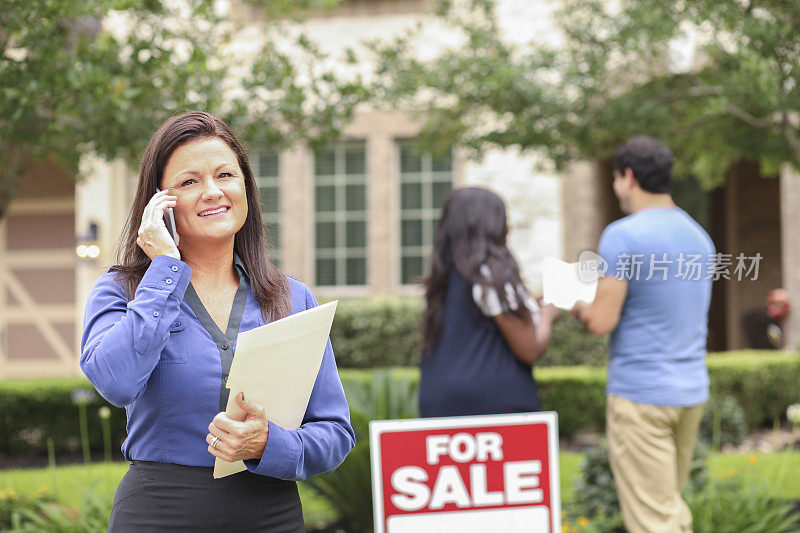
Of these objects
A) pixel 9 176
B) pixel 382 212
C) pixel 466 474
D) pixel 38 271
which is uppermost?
pixel 382 212

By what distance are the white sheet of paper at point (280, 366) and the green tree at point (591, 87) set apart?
4.21 metres

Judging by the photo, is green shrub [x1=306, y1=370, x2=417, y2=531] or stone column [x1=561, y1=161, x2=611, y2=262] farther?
stone column [x1=561, y1=161, x2=611, y2=262]

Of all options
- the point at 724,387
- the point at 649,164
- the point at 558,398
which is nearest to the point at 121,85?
the point at 649,164

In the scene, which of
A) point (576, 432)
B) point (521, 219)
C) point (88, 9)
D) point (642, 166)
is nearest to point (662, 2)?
point (642, 166)

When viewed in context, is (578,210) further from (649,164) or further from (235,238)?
(235,238)

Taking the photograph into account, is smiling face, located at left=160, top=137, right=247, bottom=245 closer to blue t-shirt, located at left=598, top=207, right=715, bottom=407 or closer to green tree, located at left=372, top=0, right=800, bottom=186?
blue t-shirt, located at left=598, top=207, right=715, bottom=407

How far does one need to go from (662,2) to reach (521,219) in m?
5.84

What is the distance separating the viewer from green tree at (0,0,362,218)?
13.8ft

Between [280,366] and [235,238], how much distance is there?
0.52 meters

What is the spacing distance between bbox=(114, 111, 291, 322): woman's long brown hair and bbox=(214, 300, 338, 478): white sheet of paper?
9.0 inches

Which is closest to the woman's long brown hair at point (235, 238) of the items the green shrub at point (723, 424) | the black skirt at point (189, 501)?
the black skirt at point (189, 501)

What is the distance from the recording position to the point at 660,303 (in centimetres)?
362

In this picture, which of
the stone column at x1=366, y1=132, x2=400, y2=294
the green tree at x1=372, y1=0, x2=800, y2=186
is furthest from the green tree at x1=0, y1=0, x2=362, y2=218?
the stone column at x1=366, y1=132, x2=400, y2=294

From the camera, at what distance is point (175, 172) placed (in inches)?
76.0
